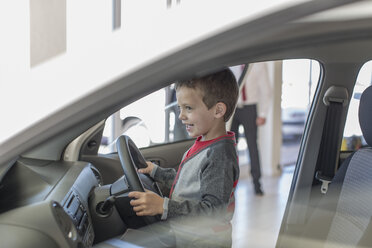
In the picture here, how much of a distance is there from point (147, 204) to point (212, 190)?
0.17 meters

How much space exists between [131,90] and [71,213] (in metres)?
0.45

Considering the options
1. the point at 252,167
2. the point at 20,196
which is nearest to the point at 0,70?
the point at 20,196

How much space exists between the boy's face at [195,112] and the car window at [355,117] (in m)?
0.64

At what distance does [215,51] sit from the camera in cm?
60

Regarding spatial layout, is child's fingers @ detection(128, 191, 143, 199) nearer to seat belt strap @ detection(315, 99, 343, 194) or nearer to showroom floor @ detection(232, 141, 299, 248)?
showroom floor @ detection(232, 141, 299, 248)

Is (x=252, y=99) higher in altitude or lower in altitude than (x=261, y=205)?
higher

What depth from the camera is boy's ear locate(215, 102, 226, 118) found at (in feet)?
3.60

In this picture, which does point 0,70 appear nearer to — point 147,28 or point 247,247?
point 247,247

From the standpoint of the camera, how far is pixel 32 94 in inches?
25.6

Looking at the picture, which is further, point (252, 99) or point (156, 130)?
point (252, 99)

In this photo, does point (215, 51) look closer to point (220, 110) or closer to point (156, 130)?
point (220, 110)

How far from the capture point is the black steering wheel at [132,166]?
1.07 m

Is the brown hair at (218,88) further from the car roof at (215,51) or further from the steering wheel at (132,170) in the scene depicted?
the car roof at (215,51)

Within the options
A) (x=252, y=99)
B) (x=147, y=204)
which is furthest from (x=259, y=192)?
(x=147, y=204)
